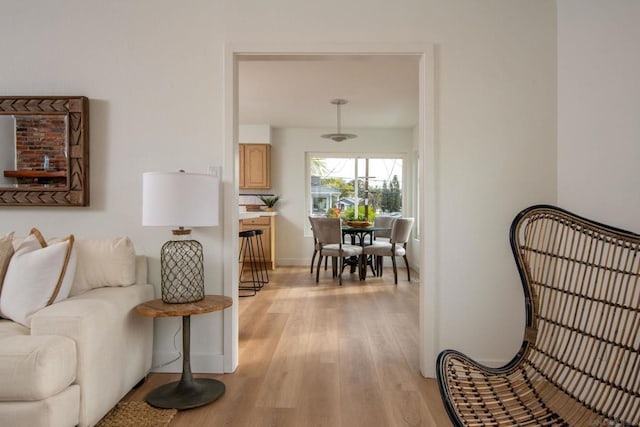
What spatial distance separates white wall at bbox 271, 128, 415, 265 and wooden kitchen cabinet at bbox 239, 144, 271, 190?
9.2 inches

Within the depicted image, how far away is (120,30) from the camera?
8.65ft

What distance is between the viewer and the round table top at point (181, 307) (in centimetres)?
211

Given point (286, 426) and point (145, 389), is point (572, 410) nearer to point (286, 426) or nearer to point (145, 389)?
point (286, 426)

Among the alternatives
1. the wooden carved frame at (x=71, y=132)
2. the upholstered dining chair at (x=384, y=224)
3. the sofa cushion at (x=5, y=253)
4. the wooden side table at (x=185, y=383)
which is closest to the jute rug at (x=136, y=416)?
the wooden side table at (x=185, y=383)

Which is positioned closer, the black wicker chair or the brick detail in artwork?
the black wicker chair

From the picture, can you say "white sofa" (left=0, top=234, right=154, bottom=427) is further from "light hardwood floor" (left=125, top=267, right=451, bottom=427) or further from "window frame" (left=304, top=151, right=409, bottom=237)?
"window frame" (left=304, top=151, right=409, bottom=237)

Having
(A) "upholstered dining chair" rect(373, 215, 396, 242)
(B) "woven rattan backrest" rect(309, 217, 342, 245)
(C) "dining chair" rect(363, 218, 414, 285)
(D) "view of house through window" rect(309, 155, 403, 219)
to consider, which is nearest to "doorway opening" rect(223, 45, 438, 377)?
(B) "woven rattan backrest" rect(309, 217, 342, 245)

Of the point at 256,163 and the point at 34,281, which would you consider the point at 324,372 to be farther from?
the point at 256,163

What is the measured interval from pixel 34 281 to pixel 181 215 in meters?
0.73

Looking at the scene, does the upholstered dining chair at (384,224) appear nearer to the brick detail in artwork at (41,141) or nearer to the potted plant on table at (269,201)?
the potted plant on table at (269,201)

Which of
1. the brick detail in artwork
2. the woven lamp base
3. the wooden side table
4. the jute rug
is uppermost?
the brick detail in artwork

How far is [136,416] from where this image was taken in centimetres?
205

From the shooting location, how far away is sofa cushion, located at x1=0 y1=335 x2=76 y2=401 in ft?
5.15

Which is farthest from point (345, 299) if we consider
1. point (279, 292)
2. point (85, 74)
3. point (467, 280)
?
point (85, 74)
